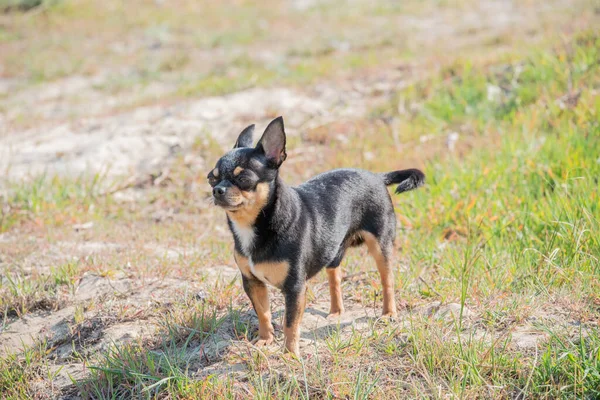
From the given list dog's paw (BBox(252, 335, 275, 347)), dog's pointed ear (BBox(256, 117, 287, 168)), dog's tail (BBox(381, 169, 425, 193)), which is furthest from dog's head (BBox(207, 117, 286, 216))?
dog's tail (BBox(381, 169, 425, 193))

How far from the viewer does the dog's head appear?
3326mm

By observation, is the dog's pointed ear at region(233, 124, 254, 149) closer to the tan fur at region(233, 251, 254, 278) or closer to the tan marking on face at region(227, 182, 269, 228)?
the tan marking on face at region(227, 182, 269, 228)

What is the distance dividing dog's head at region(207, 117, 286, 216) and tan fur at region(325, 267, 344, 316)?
0.92 metres

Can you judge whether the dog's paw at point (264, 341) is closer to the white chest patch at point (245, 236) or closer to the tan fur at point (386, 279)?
the white chest patch at point (245, 236)

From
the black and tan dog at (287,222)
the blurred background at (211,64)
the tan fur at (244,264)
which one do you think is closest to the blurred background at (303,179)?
the blurred background at (211,64)

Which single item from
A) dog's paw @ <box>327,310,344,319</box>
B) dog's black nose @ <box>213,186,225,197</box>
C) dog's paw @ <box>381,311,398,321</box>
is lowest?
dog's paw @ <box>327,310,344,319</box>

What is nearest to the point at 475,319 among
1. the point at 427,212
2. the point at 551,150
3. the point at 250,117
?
the point at 427,212

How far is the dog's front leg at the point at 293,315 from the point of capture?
3.56m

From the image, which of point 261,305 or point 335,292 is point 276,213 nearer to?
point 261,305

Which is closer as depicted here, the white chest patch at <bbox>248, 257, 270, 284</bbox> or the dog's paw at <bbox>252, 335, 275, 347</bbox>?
the white chest patch at <bbox>248, 257, 270, 284</bbox>

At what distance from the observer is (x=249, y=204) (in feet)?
11.2

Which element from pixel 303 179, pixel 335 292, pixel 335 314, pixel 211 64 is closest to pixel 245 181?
pixel 335 292

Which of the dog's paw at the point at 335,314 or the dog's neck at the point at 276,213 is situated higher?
the dog's neck at the point at 276,213

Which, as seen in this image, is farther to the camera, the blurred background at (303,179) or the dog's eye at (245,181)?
the blurred background at (303,179)
